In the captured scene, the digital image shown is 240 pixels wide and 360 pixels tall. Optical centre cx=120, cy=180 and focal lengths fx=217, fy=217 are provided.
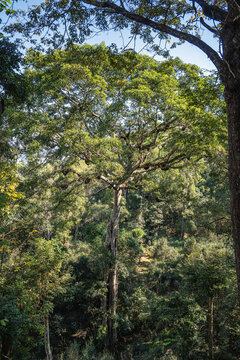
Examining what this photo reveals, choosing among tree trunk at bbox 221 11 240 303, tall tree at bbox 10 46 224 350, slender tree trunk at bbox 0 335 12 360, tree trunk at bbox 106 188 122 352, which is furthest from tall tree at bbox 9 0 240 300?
tree trunk at bbox 106 188 122 352

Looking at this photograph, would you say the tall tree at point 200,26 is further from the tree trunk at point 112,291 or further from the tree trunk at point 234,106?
the tree trunk at point 112,291

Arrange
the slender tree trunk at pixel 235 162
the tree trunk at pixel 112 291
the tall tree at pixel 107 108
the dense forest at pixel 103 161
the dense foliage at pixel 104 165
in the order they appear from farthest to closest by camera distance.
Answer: the tree trunk at pixel 112 291
the tall tree at pixel 107 108
the dense foliage at pixel 104 165
the dense forest at pixel 103 161
the slender tree trunk at pixel 235 162

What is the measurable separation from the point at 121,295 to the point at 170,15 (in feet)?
37.9

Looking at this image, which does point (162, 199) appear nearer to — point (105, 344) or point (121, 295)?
point (121, 295)

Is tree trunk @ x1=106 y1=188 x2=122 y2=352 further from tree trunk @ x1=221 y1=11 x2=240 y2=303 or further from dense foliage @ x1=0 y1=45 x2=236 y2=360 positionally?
tree trunk @ x1=221 y1=11 x2=240 y2=303

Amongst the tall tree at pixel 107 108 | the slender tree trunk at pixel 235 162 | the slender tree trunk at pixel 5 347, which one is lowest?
the slender tree trunk at pixel 5 347

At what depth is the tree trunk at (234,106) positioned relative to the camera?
2.06m

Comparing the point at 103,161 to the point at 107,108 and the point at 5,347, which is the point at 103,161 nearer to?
the point at 107,108

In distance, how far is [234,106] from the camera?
6.88 feet

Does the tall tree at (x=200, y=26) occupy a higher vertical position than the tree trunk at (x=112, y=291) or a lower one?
higher

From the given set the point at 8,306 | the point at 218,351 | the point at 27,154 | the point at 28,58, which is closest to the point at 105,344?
the point at 218,351

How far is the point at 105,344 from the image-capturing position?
9.02 m

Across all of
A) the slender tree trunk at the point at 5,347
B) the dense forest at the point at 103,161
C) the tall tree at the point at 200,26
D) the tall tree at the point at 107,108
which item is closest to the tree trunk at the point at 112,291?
the dense forest at the point at 103,161

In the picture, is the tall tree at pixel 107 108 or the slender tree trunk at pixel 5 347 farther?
the tall tree at pixel 107 108
